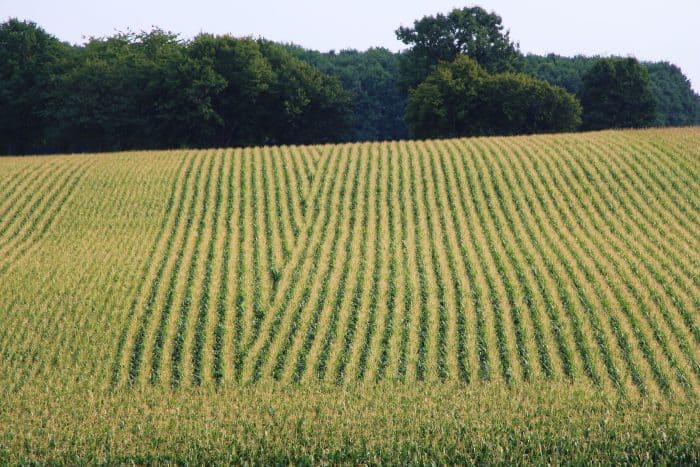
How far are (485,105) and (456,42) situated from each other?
11.7m

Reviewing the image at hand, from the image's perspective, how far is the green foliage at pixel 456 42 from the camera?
210 feet

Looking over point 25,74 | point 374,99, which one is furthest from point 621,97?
point 25,74

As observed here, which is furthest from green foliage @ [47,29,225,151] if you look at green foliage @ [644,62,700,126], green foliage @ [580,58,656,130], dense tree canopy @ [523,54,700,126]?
green foliage @ [644,62,700,126]

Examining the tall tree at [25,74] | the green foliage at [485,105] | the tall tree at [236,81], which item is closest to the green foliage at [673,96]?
the green foliage at [485,105]

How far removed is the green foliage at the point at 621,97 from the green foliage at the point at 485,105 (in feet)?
21.1

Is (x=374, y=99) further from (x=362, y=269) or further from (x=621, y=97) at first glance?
(x=362, y=269)

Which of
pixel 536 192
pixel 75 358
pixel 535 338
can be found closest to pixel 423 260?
pixel 535 338

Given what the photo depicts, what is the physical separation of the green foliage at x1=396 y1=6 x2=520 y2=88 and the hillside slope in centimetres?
2732

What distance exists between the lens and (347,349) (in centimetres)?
2016

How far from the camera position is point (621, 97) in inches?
2406

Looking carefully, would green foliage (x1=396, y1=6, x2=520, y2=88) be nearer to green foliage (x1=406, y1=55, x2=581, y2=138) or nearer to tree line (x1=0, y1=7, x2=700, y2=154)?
tree line (x1=0, y1=7, x2=700, y2=154)

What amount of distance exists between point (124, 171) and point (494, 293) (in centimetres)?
2086

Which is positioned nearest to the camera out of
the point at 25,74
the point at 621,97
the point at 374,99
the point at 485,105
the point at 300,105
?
the point at 485,105

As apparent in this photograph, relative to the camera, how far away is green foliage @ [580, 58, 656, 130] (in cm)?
6097
